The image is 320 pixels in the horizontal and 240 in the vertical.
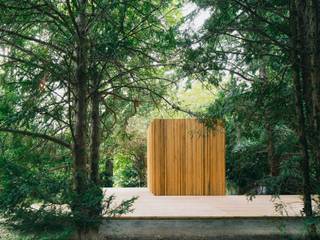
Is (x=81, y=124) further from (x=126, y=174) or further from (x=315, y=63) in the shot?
(x=126, y=174)

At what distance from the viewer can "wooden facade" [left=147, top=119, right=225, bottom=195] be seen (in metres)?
8.91

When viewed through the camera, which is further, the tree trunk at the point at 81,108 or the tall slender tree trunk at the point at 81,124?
the tree trunk at the point at 81,108

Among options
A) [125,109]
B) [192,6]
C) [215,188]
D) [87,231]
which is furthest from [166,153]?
[87,231]

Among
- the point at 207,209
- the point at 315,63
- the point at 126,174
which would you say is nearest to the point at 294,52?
the point at 315,63

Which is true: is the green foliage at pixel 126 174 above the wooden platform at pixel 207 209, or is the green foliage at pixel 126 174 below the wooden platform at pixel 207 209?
above

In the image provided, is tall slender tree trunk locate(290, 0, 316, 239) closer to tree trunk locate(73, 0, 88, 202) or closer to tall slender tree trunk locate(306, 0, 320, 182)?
tall slender tree trunk locate(306, 0, 320, 182)

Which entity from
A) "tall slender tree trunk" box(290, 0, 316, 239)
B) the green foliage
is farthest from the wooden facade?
the green foliage

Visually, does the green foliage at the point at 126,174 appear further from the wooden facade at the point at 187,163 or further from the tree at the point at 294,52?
the tree at the point at 294,52

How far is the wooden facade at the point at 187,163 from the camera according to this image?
8914mm

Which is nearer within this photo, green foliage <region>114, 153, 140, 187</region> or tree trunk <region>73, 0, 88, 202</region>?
tree trunk <region>73, 0, 88, 202</region>

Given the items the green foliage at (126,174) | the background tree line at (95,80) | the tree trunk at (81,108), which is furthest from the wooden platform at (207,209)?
the green foliage at (126,174)

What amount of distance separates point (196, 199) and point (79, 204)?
16.3ft

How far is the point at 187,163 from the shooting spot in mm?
8945

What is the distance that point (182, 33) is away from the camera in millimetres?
5070
